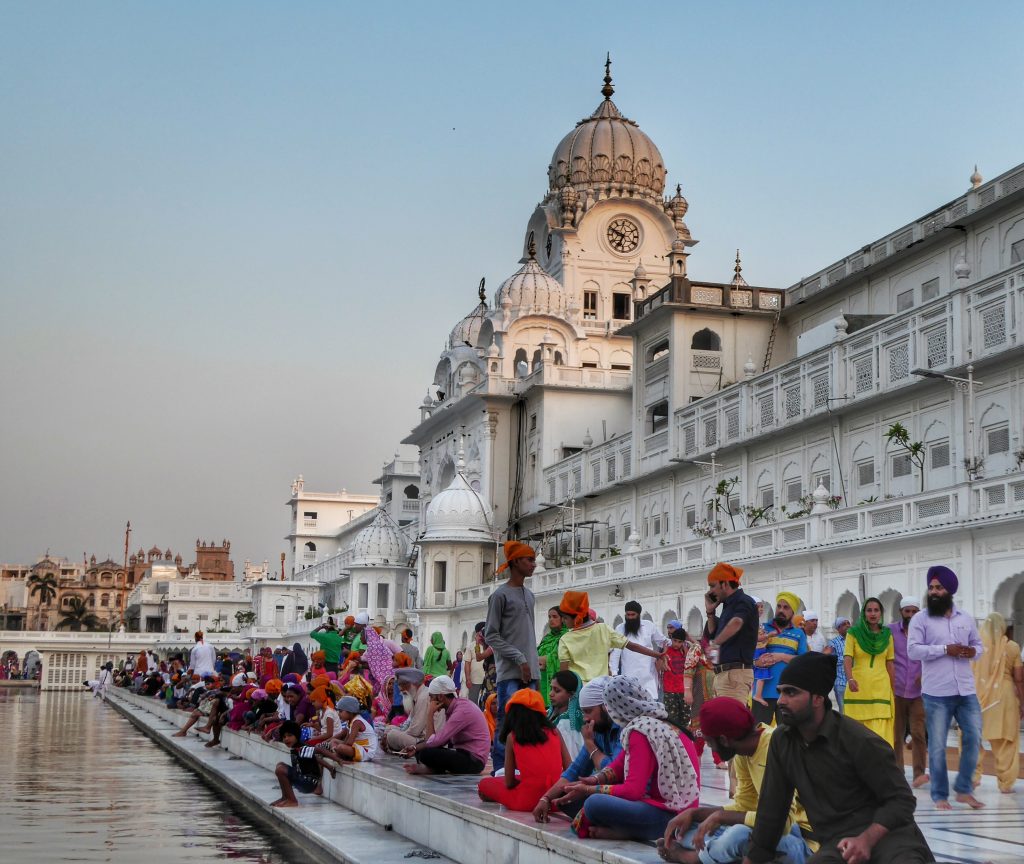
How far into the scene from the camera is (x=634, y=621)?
46.5 feet

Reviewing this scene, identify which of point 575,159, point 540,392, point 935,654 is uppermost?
point 575,159

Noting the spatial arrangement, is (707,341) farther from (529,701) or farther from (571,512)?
(529,701)

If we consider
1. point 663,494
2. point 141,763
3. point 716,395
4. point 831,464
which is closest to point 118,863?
point 141,763

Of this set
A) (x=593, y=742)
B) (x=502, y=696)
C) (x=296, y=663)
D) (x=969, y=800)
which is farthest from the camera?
(x=296, y=663)

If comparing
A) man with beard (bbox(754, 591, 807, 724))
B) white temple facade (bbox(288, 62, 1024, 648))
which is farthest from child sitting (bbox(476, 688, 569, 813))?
white temple facade (bbox(288, 62, 1024, 648))

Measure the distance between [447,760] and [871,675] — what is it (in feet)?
12.2

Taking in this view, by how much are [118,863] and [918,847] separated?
6.38 meters

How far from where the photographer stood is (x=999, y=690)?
13.0 metres

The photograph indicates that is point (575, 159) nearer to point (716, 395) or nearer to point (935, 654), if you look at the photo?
point (716, 395)

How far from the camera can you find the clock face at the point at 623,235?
227 feet

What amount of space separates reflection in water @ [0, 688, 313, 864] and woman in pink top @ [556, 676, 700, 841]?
343 cm

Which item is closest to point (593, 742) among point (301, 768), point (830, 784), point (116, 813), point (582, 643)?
point (582, 643)

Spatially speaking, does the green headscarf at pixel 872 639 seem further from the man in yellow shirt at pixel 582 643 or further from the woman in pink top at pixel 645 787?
the woman in pink top at pixel 645 787

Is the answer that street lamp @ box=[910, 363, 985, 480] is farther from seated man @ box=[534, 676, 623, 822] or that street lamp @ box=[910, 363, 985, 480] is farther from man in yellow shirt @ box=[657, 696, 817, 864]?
man in yellow shirt @ box=[657, 696, 817, 864]
